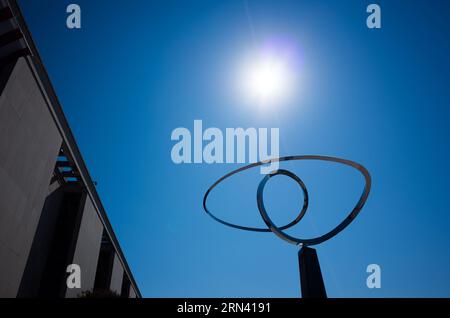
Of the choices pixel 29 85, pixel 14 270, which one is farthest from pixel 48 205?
pixel 29 85

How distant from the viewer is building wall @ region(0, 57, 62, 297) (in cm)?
1518

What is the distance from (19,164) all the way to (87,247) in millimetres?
14636

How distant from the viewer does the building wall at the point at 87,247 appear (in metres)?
26.2

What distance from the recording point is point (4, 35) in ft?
48.9

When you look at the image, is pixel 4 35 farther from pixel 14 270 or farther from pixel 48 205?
pixel 48 205

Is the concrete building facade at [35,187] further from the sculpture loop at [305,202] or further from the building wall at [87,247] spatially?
the sculpture loop at [305,202]

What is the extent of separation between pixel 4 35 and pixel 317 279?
65.6 feet

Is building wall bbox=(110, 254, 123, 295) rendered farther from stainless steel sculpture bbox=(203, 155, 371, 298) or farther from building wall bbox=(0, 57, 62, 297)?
stainless steel sculpture bbox=(203, 155, 371, 298)

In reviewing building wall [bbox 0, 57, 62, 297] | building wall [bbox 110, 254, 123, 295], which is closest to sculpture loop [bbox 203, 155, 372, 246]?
building wall [bbox 0, 57, 62, 297]

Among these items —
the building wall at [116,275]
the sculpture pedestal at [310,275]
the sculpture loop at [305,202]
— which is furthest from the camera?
the building wall at [116,275]

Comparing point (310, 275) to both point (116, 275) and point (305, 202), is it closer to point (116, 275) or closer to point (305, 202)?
point (305, 202)

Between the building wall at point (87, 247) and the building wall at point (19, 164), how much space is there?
26.2ft

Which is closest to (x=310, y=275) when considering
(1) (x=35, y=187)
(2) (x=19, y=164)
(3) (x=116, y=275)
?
(2) (x=19, y=164)

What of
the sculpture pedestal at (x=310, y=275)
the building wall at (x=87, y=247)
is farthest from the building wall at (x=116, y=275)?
the sculpture pedestal at (x=310, y=275)
